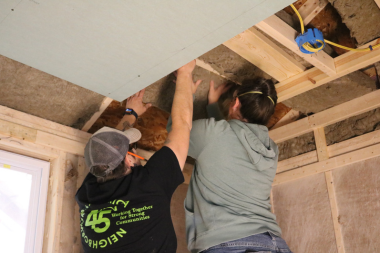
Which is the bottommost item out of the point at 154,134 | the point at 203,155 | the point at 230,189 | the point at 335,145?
the point at 230,189

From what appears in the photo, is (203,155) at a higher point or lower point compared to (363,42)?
lower

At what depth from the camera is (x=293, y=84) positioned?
8.63 feet

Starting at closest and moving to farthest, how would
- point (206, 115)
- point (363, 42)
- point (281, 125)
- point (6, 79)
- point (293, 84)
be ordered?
point (6, 79) → point (363, 42) → point (293, 84) → point (206, 115) → point (281, 125)

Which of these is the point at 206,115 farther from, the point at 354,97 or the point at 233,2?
the point at 233,2

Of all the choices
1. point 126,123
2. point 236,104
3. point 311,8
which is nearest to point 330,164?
point 236,104

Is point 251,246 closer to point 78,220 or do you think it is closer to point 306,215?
point 306,215

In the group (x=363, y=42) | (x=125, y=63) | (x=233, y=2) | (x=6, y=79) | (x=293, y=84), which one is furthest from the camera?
(x=293, y=84)

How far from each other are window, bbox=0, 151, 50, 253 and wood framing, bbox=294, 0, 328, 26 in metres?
1.88

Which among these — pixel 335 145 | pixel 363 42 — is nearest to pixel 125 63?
pixel 363 42

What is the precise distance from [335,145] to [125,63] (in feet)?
5.50

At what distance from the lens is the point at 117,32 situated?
1739 mm

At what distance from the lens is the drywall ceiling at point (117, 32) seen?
5.20 ft

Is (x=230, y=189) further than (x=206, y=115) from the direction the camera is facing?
No

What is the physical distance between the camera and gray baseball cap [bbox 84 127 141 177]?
78.0 inches
